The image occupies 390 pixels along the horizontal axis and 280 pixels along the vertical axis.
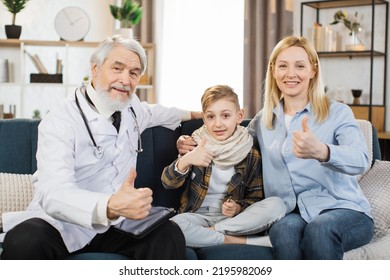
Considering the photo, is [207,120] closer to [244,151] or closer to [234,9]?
[244,151]

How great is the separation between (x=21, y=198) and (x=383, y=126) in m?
3.14

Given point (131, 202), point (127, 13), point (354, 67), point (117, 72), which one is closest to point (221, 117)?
point (117, 72)

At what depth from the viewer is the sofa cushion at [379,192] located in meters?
2.26

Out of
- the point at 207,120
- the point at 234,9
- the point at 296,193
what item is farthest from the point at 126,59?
the point at 234,9

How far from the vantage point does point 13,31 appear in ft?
17.0

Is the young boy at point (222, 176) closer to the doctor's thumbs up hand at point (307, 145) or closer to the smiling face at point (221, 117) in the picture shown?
the smiling face at point (221, 117)

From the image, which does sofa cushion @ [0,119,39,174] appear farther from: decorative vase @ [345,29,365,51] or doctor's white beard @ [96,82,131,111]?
decorative vase @ [345,29,365,51]

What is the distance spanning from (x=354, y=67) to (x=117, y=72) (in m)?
3.08

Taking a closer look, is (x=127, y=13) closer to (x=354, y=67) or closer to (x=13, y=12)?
(x=13, y=12)

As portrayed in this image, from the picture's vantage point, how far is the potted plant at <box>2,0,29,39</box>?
5059mm

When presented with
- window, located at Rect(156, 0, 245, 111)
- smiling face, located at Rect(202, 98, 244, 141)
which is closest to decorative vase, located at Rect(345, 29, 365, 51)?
window, located at Rect(156, 0, 245, 111)

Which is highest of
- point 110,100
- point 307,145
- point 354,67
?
point 354,67

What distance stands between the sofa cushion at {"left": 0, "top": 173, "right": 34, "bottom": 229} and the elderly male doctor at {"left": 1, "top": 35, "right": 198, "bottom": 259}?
0.27m

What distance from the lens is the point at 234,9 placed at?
527cm
